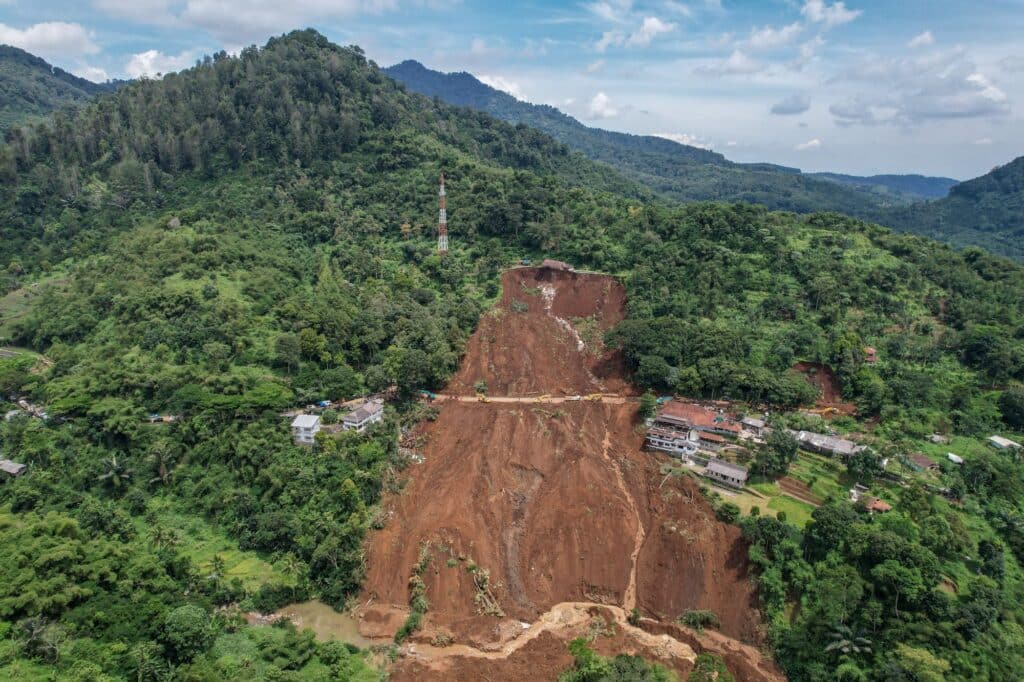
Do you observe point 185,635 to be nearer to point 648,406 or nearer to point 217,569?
point 217,569

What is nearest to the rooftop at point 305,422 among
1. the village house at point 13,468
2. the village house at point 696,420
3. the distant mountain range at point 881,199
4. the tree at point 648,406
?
the village house at point 13,468

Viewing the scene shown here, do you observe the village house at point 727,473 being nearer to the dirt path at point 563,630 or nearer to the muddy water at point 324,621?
the dirt path at point 563,630

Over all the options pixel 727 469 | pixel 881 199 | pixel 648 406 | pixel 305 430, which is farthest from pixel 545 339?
pixel 881 199

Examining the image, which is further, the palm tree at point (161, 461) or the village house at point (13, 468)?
the palm tree at point (161, 461)

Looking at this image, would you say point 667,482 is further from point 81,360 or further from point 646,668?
point 81,360

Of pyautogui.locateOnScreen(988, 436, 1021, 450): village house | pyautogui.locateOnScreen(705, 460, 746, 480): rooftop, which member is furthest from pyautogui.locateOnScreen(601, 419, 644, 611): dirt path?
pyautogui.locateOnScreen(988, 436, 1021, 450): village house

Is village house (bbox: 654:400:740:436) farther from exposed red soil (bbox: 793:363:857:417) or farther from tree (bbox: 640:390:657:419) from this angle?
exposed red soil (bbox: 793:363:857:417)

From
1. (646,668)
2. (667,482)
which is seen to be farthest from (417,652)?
(667,482)
